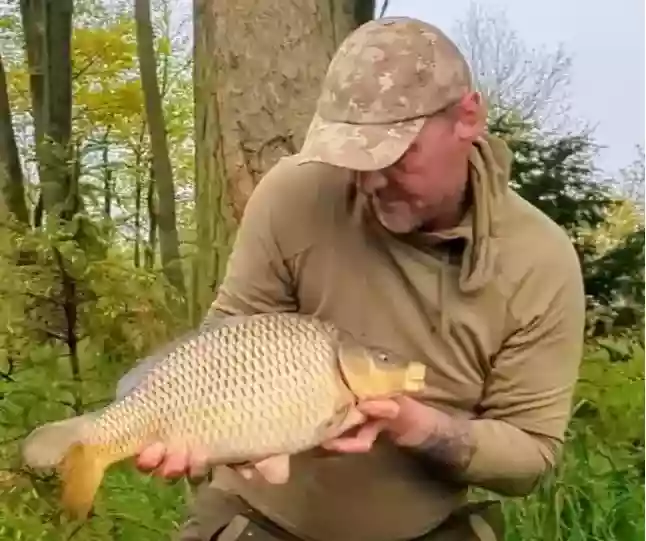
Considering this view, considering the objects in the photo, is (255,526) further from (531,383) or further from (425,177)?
(425,177)

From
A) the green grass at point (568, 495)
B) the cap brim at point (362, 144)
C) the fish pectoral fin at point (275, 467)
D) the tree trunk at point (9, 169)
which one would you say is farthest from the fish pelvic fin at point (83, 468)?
the tree trunk at point (9, 169)

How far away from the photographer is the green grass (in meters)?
2.06

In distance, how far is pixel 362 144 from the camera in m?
1.21

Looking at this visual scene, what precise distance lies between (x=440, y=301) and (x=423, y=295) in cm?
2

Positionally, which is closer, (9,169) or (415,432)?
(415,432)

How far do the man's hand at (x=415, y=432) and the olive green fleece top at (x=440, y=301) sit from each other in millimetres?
24

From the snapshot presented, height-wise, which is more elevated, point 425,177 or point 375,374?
point 425,177

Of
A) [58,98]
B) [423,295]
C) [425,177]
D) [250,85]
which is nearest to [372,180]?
[425,177]

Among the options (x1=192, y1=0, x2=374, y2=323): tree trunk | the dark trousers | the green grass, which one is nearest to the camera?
the dark trousers

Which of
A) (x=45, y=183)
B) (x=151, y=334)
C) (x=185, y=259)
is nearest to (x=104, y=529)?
(x=151, y=334)

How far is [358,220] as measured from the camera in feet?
4.45

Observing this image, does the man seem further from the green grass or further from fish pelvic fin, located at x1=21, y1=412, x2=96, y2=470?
the green grass

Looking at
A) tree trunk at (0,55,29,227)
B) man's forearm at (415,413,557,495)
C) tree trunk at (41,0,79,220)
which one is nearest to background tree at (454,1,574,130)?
tree trunk at (41,0,79,220)

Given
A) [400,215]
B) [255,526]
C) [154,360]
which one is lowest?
[255,526]
